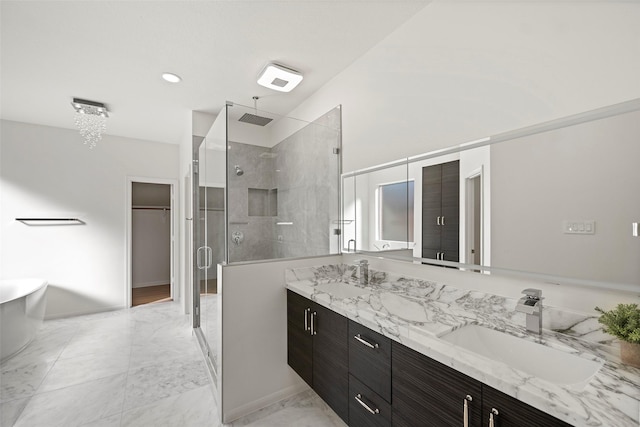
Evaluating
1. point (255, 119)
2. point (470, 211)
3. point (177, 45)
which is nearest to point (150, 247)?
point (255, 119)

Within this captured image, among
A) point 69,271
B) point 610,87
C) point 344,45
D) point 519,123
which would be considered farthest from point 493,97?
point 69,271

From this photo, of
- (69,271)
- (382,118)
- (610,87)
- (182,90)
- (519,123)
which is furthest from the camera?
(69,271)

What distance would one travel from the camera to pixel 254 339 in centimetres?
199

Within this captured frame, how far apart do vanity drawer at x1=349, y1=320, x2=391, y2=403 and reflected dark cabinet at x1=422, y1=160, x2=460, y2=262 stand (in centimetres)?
63

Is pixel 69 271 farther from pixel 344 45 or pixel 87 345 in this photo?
pixel 344 45

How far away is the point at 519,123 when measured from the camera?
130cm

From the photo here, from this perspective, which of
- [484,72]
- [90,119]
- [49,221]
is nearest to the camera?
[484,72]

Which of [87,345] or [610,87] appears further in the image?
[87,345]

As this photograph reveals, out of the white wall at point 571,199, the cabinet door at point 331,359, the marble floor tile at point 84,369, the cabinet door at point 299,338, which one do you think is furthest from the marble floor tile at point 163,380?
the white wall at point 571,199

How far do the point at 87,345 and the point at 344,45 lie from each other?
3.91 meters

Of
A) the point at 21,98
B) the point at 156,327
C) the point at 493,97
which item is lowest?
the point at 156,327

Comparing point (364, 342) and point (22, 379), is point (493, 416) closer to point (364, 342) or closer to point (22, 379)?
point (364, 342)

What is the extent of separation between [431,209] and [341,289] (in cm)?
89

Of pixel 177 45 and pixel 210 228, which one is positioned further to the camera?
pixel 210 228
